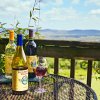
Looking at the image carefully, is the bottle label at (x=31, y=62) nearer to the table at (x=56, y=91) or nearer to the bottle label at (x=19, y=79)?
the table at (x=56, y=91)

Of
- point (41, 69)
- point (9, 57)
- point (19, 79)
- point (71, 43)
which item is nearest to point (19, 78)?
point (19, 79)

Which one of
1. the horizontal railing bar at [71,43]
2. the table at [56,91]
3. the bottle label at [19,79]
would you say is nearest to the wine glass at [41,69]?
the table at [56,91]

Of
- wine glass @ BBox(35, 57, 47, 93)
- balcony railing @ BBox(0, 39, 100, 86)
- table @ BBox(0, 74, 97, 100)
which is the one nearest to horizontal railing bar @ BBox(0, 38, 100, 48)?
balcony railing @ BBox(0, 39, 100, 86)

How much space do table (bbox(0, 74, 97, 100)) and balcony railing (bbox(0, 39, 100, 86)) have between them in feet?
2.76

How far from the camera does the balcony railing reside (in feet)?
9.45

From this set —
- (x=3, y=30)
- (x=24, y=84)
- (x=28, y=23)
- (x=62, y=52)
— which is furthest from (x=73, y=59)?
(x=24, y=84)

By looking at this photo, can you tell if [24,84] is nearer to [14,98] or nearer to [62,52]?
[14,98]

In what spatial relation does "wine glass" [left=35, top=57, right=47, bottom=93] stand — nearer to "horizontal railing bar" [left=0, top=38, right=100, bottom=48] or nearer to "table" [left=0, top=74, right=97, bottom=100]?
"table" [left=0, top=74, right=97, bottom=100]

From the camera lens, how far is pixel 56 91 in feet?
5.84

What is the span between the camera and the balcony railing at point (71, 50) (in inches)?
113

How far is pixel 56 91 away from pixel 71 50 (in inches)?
47.4

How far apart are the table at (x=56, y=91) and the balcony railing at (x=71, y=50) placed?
33.1 inches

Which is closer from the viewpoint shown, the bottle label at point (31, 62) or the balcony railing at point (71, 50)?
the bottle label at point (31, 62)

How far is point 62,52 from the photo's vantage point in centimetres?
299
